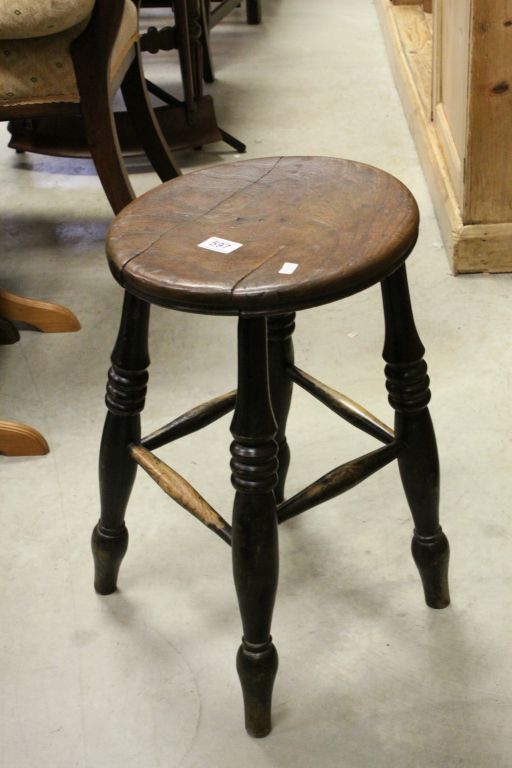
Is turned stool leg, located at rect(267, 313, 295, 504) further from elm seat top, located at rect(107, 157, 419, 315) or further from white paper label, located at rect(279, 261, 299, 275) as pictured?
white paper label, located at rect(279, 261, 299, 275)

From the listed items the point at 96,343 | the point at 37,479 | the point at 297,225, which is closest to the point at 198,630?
the point at 37,479

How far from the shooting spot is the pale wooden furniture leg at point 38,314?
235 centimetres

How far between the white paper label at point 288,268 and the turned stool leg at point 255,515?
0.06 m

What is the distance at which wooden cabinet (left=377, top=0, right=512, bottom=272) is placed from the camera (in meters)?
2.21

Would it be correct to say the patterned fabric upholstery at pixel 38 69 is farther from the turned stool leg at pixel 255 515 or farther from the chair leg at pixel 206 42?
the turned stool leg at pixel 255 515

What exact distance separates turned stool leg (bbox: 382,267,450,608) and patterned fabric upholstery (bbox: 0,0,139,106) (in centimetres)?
121

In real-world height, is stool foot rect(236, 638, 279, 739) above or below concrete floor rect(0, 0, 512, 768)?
above

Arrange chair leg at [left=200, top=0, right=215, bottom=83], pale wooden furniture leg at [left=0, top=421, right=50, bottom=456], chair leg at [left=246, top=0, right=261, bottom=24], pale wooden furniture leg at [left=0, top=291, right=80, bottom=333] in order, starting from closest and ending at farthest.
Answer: pale wooden furniture leg at [left=0, top=421, right=50, bottom=456]
pale wooden furniture leg at [left=0, top=291, right=80, bottom=333]
chair leg at [left=200, top=0, right=215, bottom=83]
chair leg at [left=246, top=0, right=261, bottom=24]

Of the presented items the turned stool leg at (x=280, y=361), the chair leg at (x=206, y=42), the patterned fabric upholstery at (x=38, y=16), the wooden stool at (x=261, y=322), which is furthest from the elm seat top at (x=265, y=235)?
the chair leg at (x=206, y=42)

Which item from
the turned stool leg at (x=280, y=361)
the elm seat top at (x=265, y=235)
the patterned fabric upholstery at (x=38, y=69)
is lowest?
the turned stool leg at (x=280, y=361)

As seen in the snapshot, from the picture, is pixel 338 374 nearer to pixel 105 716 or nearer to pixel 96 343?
pixel 96 343

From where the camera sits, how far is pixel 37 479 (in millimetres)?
1896

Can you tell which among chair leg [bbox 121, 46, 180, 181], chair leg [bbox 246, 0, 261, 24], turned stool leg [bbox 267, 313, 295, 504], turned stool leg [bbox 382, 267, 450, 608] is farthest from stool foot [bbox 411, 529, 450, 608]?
chair leg [bbox 246, 0, 261, 24]

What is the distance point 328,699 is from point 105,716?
0.97ft
